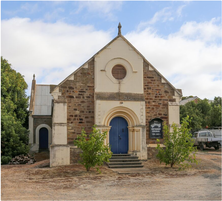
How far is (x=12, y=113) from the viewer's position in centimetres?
2234

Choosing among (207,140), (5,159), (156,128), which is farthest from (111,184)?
(207,140)

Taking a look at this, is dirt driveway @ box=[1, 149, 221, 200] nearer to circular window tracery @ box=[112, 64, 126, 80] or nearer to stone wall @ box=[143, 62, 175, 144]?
stone wall @ box=[143, 62, 175, 144]

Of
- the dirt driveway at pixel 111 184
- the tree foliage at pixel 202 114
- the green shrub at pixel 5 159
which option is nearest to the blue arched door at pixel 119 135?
the dirt driveway at pixel 111 184

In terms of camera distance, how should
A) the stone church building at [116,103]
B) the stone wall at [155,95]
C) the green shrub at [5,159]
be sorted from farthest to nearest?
1. the green shrub at [5,159]
2. the stone wall at [155,95]
3. the stone church building at [116,103]

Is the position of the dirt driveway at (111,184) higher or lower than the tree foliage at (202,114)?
lower

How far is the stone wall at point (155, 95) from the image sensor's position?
16.2 meters

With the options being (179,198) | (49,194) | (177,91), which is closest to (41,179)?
(49,194)

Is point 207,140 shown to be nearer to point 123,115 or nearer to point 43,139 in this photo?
point 123,115

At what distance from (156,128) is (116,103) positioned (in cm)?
280

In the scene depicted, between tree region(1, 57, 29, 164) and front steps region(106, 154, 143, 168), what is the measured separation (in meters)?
7.32

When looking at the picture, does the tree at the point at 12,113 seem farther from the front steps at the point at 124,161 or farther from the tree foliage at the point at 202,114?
the tree foliage at the point at 202,114

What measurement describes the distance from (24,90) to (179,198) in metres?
20.9

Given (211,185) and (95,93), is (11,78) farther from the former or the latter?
(211,185)

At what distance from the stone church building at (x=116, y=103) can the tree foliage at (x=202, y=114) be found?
16209 mm
